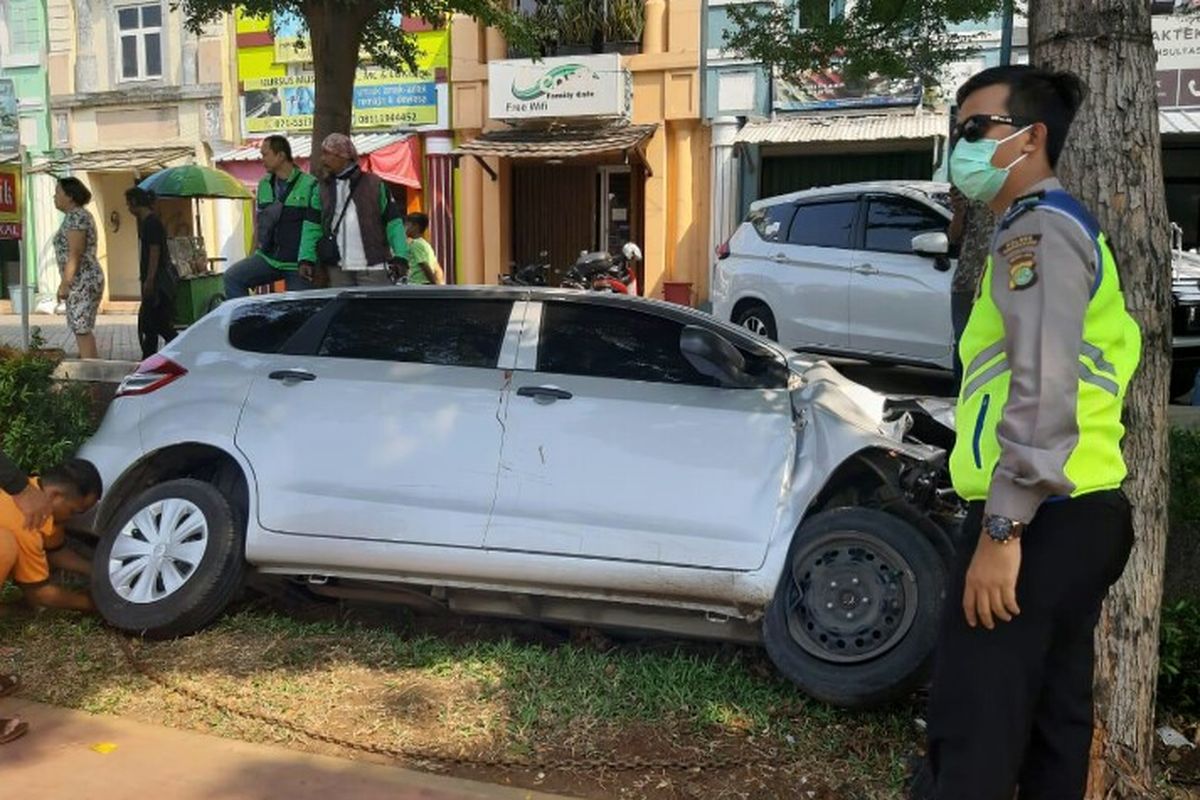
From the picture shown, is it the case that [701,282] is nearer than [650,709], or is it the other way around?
[650,709]

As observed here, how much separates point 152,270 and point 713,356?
5922 millimetres

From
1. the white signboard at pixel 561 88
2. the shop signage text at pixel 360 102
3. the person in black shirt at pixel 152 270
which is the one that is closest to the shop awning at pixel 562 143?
the white signboard at pixel 561 88

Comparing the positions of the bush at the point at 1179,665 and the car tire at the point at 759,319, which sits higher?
the car tire at the point at 759,319

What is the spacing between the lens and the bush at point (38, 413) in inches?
214

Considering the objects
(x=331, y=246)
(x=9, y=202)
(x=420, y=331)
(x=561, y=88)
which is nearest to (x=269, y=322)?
(x=420, y=331)

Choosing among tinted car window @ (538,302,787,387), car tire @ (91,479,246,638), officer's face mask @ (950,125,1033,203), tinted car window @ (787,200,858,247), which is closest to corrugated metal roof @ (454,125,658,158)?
tinted car window @ (787,200,858,247)

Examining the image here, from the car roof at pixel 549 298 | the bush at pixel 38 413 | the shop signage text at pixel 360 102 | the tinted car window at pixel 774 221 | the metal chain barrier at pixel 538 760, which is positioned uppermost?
the shop signage text at pixel 360 102

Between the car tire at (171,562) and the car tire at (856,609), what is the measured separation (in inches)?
88.1

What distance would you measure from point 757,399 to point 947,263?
4577 mm

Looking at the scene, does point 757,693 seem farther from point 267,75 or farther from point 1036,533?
point 267,75

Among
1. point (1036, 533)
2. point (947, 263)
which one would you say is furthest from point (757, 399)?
point (947, 263)

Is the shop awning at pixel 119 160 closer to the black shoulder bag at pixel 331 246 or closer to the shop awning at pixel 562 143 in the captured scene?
the shop awning at pixel 562 143

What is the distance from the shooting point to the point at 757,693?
3.75 meters

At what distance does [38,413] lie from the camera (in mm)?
5570
